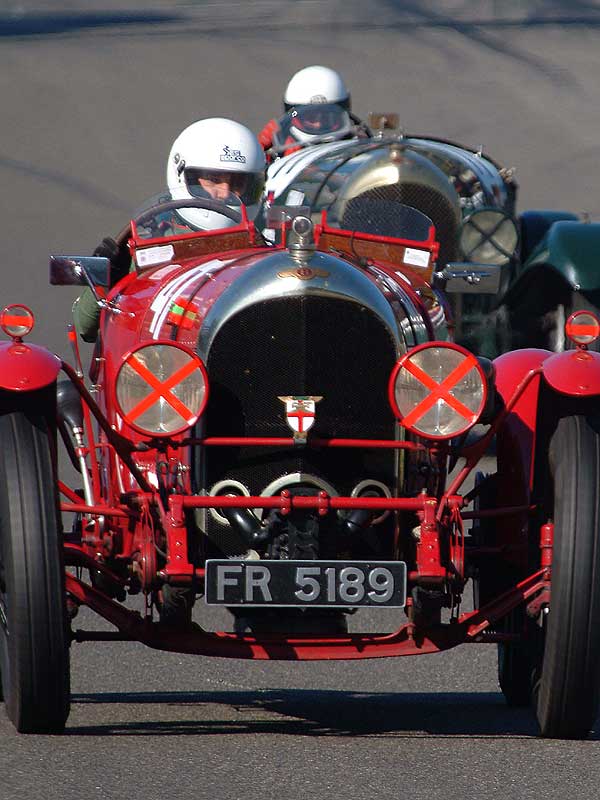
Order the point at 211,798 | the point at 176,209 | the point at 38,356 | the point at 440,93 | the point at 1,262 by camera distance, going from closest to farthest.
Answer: the point at 211,798, the point at 38,356, the point at 176,209, the point at 1,262, the point at 440,93

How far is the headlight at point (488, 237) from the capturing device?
13.3m

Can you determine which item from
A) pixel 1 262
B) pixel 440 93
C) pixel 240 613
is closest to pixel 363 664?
pixel 240 613

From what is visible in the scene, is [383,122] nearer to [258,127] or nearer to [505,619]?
[505,619]

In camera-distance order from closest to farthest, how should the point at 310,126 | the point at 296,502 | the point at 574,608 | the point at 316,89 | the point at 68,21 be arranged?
the point at 574,608 → the point at 296,502 → the point at 310,126 → the point at 316,89 → the point at 68,21

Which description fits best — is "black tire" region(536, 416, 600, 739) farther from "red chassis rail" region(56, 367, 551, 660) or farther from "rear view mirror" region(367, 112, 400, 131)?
"rear view mirror" region(367, 112, 400, 131)

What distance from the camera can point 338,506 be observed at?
231 inches

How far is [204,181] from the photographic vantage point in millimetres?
8180

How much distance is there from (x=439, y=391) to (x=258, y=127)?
18.3 meters

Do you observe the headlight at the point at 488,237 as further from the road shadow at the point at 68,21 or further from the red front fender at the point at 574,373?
the road shadow at the point at 68,21

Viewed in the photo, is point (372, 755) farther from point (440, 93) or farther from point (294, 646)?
point (440, 93)

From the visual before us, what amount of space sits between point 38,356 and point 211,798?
64.3 inches

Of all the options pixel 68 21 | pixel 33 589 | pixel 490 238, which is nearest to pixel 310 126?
pixel 490 238

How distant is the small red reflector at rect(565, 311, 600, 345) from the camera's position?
614 centimetres

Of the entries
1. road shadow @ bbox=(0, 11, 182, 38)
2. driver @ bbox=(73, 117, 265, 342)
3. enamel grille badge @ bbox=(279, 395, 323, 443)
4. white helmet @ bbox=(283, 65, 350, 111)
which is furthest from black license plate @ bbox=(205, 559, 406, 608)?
road shadow @ bbox=(0, 11, 182, 38)
